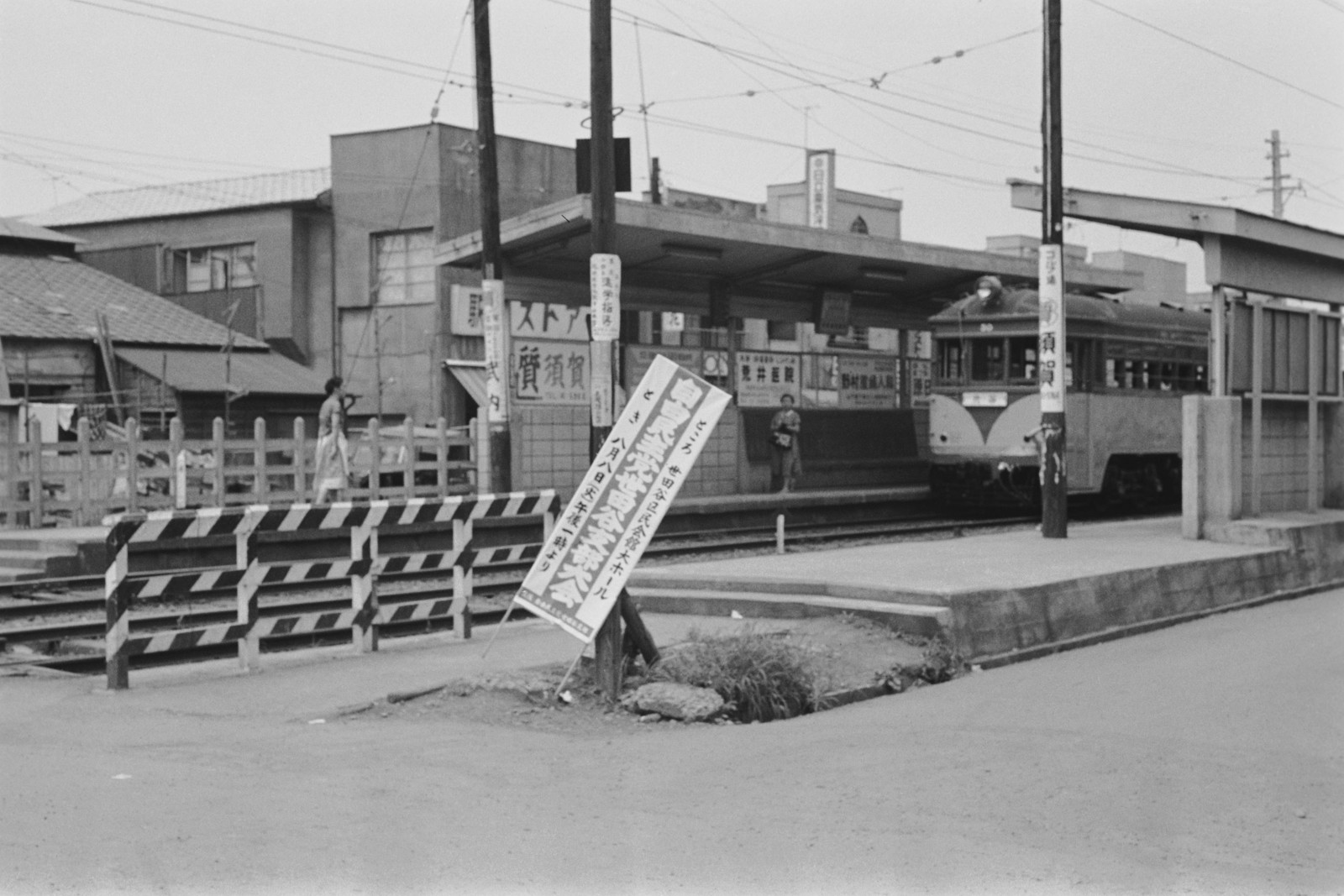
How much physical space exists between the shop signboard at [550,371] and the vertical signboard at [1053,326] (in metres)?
7.62

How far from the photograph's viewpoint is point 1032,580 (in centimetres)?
1248

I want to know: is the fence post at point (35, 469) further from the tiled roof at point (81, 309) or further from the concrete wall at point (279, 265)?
the concrete wall at point (279, 265)

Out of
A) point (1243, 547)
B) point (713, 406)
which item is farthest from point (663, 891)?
point (1243, 547)

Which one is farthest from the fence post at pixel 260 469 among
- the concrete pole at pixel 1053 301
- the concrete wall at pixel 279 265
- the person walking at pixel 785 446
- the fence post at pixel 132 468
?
the concrete wall at pixel 279 265

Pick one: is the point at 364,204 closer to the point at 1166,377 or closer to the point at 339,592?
the point at 1166,377

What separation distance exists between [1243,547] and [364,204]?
2435 cm

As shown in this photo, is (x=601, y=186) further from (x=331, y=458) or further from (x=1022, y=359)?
(x=1022, y=359)

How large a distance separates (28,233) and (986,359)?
2214cm

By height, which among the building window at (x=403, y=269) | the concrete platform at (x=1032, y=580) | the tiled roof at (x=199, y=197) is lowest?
the concrete platform at (x=1032, y=580)

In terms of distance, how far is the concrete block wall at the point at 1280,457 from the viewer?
17906mm

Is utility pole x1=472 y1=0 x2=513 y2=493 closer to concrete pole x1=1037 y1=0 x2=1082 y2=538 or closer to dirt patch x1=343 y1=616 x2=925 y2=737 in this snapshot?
concrete pole x1=1037 y1=0 x2=1082 y2=538

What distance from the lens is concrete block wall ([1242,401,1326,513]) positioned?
1791cm

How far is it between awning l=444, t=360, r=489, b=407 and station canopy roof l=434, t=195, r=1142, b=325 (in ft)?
36.1

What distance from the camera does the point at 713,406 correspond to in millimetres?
9609
